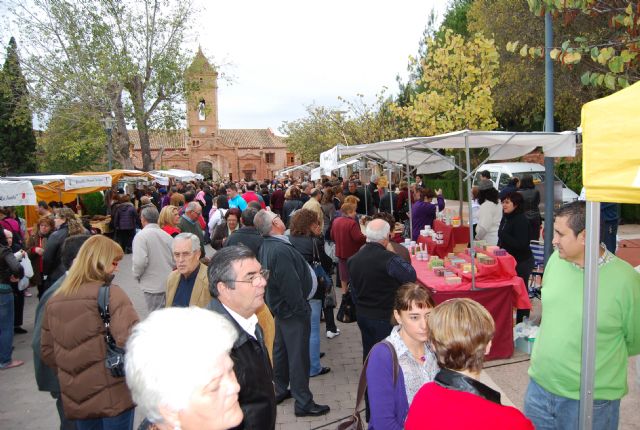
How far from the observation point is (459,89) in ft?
51.2

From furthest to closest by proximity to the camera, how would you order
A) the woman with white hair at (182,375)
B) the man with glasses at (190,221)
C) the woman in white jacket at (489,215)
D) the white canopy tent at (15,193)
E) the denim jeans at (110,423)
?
the white canopy tent at (15,193), the woman in white jacket at (489,215), the man with glasses at (190,221), the denim jeans at (110,423), the woman with white hair at (182,375)

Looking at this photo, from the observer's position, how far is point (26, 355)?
646cm

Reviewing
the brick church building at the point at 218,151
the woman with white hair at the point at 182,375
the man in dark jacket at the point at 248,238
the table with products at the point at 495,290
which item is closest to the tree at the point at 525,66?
the table with products at the point at 495,290

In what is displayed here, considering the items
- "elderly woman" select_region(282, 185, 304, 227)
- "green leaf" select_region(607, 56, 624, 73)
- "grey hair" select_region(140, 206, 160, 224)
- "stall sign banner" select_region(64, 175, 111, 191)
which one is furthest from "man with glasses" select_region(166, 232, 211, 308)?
"stall sign banner" select_region(64, 175, 111, 191)

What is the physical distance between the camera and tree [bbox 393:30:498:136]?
15.0 meters

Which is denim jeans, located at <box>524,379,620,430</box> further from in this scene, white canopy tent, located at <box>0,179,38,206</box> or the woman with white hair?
white canopy tent, located at <box>0,179,38,206</box>

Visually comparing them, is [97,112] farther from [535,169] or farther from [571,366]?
[571,366]

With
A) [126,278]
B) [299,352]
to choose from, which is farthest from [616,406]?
[126,278]

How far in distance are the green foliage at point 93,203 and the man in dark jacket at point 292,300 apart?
690 inches

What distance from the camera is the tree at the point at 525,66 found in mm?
18781

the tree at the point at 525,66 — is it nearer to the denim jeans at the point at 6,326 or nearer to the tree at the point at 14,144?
the denim jeans at the point at 6,326

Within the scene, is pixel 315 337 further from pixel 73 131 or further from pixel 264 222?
pixel 73 131

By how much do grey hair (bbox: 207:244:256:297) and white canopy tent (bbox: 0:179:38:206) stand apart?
666cm

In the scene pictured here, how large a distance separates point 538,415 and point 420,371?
751mm
